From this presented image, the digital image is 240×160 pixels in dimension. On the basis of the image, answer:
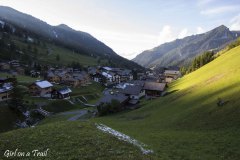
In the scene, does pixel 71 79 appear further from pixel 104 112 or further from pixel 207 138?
pixel 207 138

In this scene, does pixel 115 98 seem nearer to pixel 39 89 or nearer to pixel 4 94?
pixel 4 94

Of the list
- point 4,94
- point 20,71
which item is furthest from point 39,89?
point 20,71

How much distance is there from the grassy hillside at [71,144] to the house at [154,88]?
253ft

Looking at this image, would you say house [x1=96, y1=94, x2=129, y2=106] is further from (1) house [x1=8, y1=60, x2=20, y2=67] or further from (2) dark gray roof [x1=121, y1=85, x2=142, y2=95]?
(1) house [x1=8, y1=60, x2=20, y2=67]

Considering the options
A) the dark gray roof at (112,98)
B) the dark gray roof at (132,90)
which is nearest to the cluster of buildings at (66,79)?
the dark gray roof at (132,90)

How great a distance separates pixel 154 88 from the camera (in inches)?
4358

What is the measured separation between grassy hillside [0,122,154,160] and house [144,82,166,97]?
7710cm

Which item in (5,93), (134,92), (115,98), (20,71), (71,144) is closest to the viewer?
(71,144)

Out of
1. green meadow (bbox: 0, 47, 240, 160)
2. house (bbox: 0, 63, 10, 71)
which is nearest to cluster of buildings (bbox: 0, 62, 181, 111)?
house (bbox: 0, 63, 10, 71)

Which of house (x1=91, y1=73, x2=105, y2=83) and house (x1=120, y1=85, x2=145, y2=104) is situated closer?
house (x1=120, y1=85, x2=145, y2=104)

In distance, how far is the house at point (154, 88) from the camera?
356 feet

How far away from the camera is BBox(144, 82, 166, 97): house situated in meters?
109

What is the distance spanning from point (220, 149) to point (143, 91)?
84169mm

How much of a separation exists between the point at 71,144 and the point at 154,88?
8504 cm
